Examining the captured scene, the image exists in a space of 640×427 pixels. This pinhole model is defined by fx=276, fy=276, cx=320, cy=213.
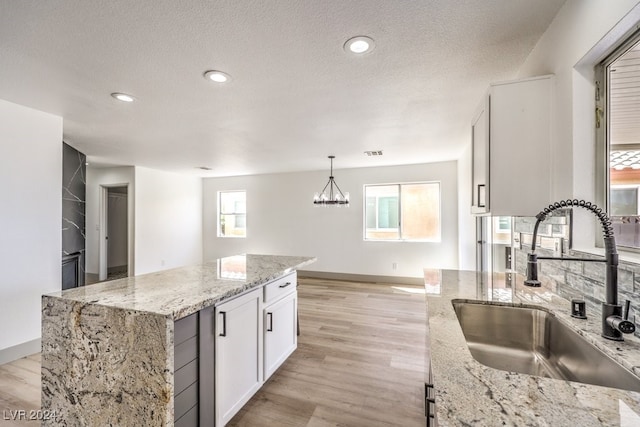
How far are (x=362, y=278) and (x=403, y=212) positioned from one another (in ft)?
5.27

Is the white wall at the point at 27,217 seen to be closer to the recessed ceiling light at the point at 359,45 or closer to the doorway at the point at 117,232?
the recessed ceiling light at the point at 359,45

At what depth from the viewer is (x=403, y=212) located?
5.65 meters

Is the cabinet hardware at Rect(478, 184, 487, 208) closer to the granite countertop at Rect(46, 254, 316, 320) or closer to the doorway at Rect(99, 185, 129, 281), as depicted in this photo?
the granite countertop at Rect(46, 254, 316, 320)

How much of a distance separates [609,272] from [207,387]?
1.90 m

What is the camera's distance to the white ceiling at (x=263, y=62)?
4.70ft

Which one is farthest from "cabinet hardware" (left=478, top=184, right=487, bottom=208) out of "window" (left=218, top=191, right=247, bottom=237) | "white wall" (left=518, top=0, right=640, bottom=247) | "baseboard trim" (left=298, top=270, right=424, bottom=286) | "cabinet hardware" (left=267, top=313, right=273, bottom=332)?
"window" (left=218, top=191, right=247, bottom=237)

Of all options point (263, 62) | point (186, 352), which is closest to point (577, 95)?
point (263, 62)

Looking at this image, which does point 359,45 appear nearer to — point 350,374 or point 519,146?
point 519,146

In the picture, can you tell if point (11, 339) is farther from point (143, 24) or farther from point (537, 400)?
point (537, 400)

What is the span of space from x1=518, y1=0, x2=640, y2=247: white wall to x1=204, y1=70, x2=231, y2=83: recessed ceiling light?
6.67 ft

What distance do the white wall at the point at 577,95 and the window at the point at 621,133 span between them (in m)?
0.04

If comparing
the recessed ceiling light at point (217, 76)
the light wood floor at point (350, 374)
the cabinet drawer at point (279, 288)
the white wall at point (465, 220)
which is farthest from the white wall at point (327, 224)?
the recessed ceiling light at point (217, 76)

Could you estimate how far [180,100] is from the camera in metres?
2.49

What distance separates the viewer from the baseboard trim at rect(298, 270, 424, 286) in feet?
17.9
